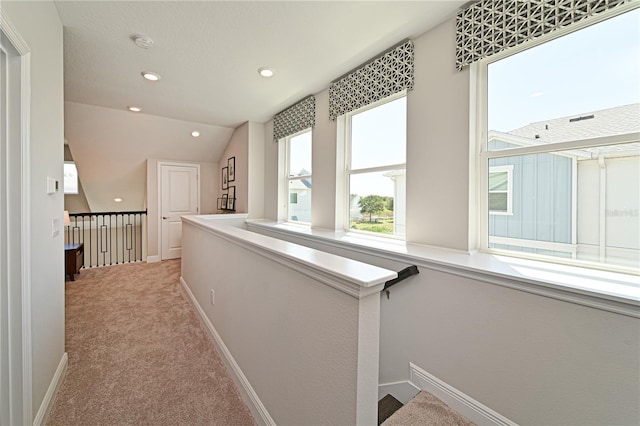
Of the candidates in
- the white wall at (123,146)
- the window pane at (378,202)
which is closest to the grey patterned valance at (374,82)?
the window pane at (378,202)

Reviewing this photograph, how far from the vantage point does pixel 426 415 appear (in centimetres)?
155

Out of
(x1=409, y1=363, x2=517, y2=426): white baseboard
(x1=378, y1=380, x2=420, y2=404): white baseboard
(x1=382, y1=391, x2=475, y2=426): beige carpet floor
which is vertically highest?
(x1=409, y1=363, x2=517, y2=426): white baseboard

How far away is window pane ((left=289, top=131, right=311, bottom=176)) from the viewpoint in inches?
146

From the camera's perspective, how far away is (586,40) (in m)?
1.46

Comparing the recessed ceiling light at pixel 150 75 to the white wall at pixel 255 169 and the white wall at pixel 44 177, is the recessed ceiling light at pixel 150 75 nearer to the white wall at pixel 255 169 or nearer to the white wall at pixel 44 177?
the white wall at pixel 44 177

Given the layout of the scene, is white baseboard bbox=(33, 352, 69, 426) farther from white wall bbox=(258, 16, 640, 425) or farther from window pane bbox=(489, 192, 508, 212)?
window pane bbox=(489, 192, 508, 212)

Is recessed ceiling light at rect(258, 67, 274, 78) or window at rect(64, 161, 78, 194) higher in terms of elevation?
recessed ceiling light at rect(258, 67, 274, 78)

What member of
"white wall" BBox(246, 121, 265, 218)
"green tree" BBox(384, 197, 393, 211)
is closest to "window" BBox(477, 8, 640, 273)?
"green tree" BBox(384, 197, 393, 211)

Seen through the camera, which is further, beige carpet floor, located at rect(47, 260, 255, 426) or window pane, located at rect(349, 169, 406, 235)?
window pane, located at rect(349, 169, 406, 235)

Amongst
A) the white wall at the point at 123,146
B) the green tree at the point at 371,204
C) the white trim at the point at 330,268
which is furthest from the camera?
the white wall at the point at 123,146

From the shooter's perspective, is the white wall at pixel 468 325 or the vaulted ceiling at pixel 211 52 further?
the vaulted ceiling at pixel 211 52

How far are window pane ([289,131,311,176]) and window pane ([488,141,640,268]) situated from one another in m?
2.35

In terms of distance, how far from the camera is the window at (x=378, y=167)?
2.47 m

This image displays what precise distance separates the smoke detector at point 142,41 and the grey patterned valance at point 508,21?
2.36 meters
